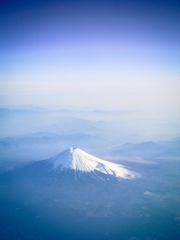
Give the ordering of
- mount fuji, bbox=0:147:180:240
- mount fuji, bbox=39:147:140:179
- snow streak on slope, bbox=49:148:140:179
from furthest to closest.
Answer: snow streak on slope, bbox=49:148:140:179 → mount fuji, bbox=39:147:140:179 → mount fuji, bbox=0:147:180:240

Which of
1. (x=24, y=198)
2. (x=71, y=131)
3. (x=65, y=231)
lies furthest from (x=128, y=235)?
(x=71, y=131)

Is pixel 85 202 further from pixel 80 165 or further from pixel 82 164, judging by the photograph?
pixel 82 164

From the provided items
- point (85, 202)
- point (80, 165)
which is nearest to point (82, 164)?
point (80, 165)

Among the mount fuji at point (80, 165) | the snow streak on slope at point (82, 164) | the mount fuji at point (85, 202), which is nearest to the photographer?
the mount fuji at point (85, 202)

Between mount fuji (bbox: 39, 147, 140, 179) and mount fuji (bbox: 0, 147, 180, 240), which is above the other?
mount fuji (bbox: 39, 147, 140, 179)

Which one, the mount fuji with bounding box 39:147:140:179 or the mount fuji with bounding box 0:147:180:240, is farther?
the mount fuji with bounding box 39:147:140:179

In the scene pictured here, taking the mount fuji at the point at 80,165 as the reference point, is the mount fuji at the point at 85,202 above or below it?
below

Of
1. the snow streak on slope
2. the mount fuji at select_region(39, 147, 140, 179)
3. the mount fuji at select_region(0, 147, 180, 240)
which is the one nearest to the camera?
the mount fuji at select_region(0, 147, 180, 240)

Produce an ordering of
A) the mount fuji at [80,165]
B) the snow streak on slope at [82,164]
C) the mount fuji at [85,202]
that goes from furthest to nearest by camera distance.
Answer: the snow streak on slope at [82,164] → the mount fuji at [80,165] → the mount fuji at [85,202]

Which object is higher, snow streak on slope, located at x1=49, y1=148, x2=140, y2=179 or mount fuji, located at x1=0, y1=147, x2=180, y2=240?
snow streak on slope, located at x1=49, y1=148, x2=140, y2=179

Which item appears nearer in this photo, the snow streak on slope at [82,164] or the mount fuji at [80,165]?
the mount fuji at [80,165]

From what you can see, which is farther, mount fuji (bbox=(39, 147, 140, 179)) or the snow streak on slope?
the snow streak on slope
